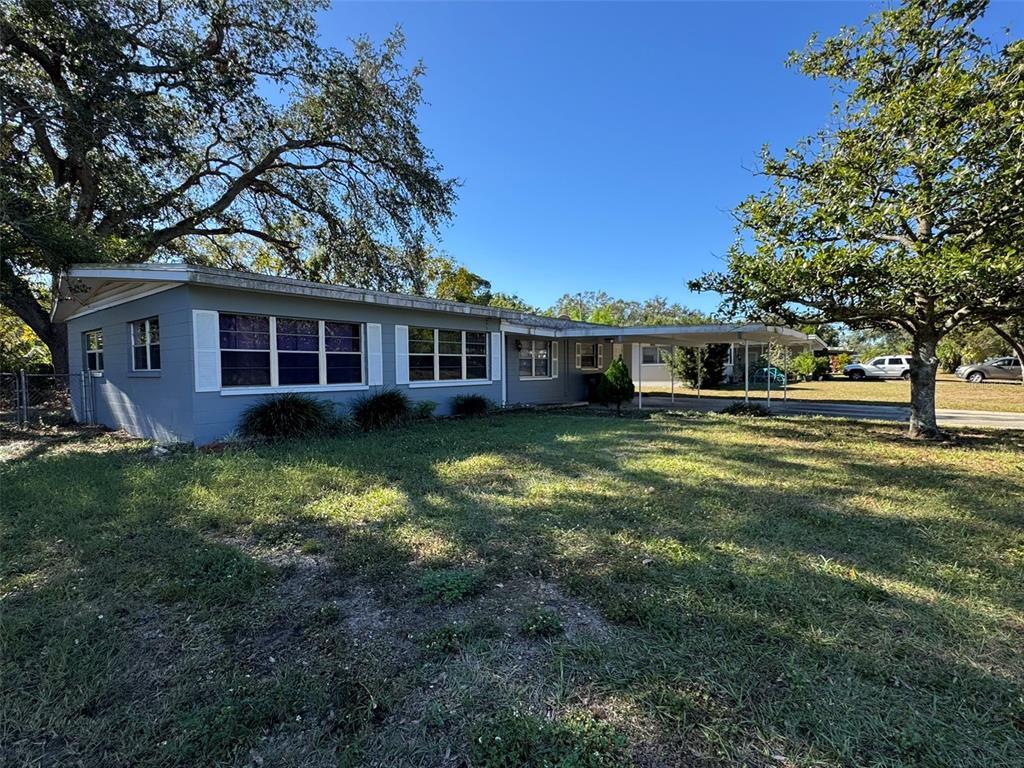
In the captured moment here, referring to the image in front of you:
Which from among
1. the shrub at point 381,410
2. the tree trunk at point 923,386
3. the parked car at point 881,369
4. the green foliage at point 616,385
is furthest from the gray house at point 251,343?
the parked car at point 881,369

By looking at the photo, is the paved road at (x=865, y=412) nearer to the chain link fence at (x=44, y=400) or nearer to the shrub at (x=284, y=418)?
the shrub at (x=284, y=418)

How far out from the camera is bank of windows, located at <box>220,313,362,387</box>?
8.18m

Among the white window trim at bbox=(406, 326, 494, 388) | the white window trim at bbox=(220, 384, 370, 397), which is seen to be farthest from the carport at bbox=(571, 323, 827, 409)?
the white window trim at bbox=(220, 384, 370, 397)

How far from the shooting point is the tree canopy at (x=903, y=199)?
608cm

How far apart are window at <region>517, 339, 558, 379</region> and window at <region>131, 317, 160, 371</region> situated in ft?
28.8

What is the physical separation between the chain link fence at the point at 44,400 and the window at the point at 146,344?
2.81 meters

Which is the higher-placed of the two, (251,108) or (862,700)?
(251,108)

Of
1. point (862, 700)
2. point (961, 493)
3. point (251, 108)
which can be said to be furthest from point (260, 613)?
point (251, 108)

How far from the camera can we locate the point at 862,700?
206 centimetres

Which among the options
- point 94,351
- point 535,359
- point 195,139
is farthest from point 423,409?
point 195,139

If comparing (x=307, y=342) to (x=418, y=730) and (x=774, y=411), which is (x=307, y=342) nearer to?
(x=418, y=730)

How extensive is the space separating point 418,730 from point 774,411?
13.9m

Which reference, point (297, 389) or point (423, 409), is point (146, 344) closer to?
point (297, 389)

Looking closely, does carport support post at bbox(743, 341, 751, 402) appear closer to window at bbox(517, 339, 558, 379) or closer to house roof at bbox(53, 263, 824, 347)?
house roof at bbox(53, 263, 824, 347)
